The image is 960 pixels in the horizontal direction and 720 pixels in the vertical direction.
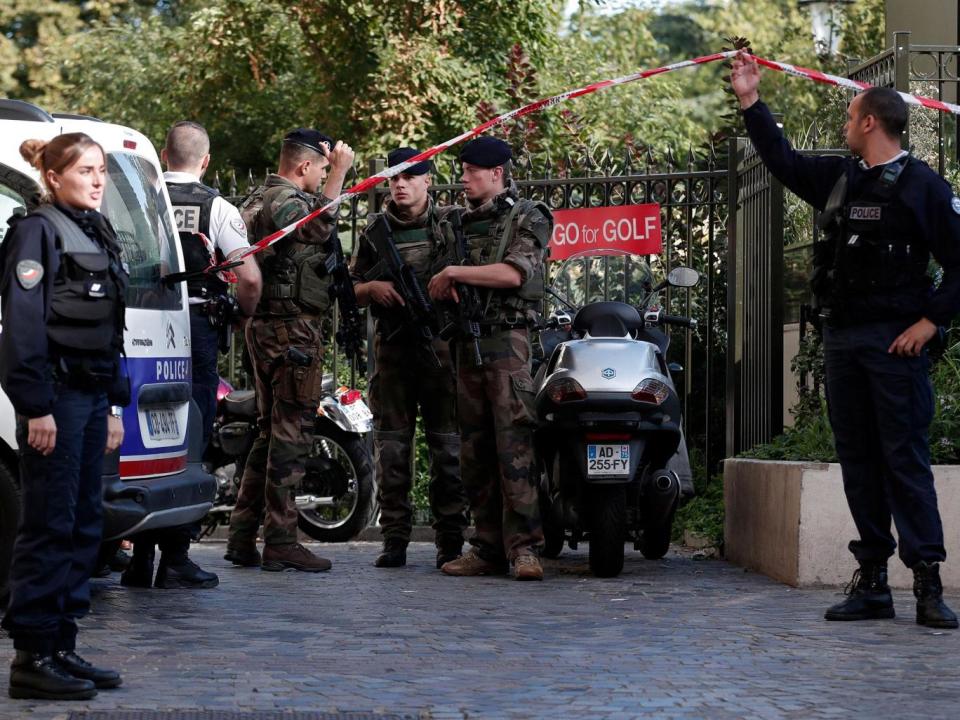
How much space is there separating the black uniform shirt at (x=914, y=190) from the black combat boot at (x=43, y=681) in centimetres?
357

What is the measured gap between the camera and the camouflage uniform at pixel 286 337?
881 centimetres

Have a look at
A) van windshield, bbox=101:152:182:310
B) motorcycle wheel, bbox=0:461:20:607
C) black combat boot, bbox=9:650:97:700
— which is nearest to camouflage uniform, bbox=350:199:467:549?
van windshield, bbox=101:152:182:310

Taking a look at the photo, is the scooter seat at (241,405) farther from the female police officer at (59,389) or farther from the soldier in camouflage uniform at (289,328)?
the female police officer at (59,389)

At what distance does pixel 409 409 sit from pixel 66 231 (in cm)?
401

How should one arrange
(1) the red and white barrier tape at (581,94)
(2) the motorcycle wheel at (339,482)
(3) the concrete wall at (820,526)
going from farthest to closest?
(2) the motorcycle wheel at (339,482)
(3) the concrete wall at (820,526)
(1) the red and white barrier tape at (581,94)

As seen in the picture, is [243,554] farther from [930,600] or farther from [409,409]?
[930,600]

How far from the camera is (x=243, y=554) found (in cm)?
923

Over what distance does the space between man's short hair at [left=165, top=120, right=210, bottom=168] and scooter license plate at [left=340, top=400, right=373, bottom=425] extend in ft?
9.24

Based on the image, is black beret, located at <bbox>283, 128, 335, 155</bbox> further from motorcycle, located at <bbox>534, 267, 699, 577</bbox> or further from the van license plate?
the van license plate

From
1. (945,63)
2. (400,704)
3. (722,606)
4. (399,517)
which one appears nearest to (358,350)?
(399,517)

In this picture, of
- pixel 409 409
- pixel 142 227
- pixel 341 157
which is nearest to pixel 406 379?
pixel 409 409

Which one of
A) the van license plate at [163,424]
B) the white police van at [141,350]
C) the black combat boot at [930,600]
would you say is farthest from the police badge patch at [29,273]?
the black combat boot at [930,600]

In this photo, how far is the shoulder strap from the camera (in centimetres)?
533

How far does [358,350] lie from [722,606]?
9.13ft
